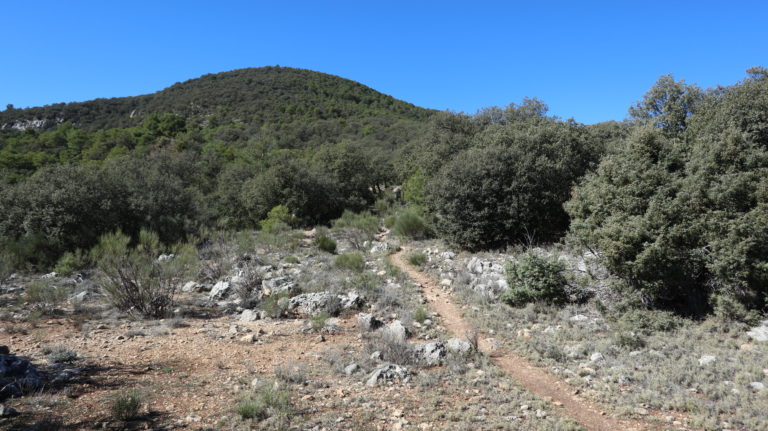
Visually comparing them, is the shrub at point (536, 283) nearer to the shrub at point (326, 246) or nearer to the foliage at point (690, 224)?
the foliage at point (690, 224)

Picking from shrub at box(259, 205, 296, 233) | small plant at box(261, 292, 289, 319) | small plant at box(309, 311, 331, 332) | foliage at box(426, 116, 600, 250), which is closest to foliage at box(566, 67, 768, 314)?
foliage at box(426, 116, 600, 250)

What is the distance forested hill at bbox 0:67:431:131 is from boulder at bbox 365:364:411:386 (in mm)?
57597

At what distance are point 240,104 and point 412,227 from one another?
57893 millimetres

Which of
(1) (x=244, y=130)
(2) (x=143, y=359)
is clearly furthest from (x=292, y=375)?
(1) (x=244, y=130)

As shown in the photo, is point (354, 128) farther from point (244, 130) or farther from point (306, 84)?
point (306, 84)

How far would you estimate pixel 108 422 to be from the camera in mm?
4418

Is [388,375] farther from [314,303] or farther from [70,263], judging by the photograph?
[70,263]

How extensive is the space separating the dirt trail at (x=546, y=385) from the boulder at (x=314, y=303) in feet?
8.30

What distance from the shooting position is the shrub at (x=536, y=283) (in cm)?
900

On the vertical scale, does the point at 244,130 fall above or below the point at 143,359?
above

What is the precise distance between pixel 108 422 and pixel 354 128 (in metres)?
55.0

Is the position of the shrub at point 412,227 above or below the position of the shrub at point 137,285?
above

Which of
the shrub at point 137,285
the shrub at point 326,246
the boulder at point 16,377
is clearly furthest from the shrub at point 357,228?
the boulder at point 16,377

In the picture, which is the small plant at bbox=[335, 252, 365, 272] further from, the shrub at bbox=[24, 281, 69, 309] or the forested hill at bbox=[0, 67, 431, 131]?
the forested hill at bbox=[0, 67, 431, 131]
